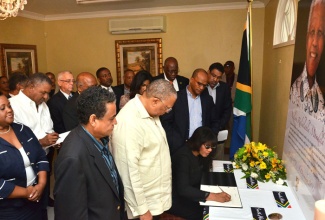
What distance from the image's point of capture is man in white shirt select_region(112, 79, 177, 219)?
170 centimetres

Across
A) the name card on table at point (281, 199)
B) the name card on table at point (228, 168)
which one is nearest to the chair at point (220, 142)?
the name card on table at point (228, 168)

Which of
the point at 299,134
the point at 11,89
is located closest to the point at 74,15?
the point at 11,89

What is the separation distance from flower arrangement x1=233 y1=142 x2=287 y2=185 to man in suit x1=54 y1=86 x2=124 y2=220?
1.21m

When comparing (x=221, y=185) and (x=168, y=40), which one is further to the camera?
(x=168, y=40)

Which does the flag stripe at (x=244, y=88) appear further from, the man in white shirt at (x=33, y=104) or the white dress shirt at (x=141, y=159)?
the man in white shirt at (x=33, y=104)

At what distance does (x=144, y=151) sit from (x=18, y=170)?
0.82m

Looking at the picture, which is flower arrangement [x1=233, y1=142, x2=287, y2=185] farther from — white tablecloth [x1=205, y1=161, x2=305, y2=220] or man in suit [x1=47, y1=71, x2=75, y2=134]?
man in suit [x1=47, y1=71, x2=75, y2=134]

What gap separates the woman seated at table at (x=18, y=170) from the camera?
1736 millimetres

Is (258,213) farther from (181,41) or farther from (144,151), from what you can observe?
(181,41)

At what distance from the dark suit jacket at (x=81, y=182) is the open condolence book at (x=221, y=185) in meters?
0.73

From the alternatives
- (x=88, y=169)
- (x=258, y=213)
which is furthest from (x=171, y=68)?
(x=88, y=169)

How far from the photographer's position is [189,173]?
2.12 metres

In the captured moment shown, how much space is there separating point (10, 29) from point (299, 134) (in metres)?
4.86

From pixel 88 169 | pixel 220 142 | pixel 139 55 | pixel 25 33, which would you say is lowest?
pixel 220 142
